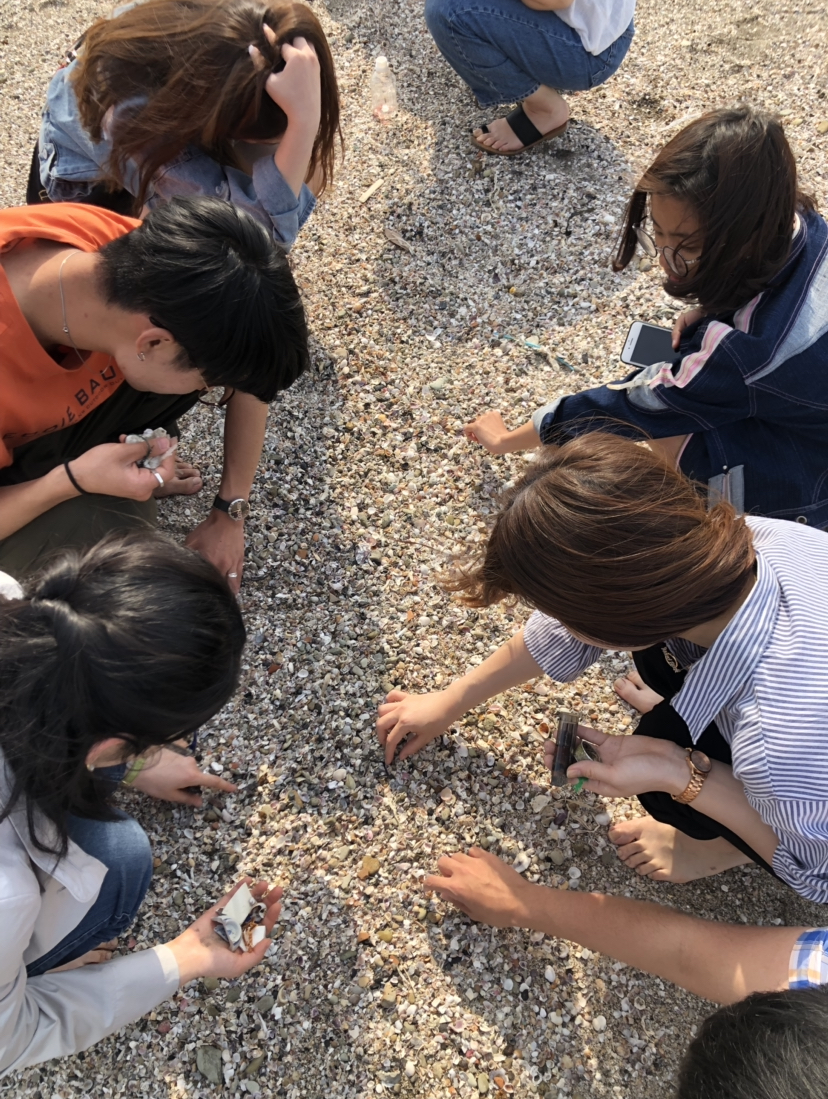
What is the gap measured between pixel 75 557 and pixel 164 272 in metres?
0.61

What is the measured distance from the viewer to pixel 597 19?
2705 mm

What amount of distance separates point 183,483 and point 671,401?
1390 millimetres

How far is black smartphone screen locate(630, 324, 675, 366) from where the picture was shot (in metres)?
2.54

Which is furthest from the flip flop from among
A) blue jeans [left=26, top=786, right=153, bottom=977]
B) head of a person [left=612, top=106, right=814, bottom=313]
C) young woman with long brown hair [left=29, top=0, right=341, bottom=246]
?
blue jeans [left=26, top=786, right=153, bottom=977]

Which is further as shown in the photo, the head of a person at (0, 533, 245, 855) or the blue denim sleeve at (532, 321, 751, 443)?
the blue denim sleeve at (532, 321, 751, 443)

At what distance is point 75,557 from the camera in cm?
113

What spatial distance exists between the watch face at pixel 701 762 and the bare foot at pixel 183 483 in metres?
1.56

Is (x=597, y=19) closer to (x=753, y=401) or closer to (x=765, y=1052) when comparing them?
(x=753, y=401)

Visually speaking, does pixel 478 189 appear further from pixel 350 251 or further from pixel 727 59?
pixel 727 59

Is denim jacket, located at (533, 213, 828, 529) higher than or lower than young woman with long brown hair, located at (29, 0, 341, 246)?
lower

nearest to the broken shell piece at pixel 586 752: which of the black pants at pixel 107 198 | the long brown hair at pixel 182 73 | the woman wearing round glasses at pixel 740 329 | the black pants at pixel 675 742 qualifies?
the black pants at pixel 675 742

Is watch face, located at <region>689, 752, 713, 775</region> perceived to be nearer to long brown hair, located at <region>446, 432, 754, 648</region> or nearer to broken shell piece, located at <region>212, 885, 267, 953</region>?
long brown hair, located at <region>446, 432, 754, 648</region>

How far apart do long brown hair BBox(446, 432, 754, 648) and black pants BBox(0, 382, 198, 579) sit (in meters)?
0.90

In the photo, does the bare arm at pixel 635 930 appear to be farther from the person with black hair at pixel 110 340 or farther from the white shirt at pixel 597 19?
the white shirt at pixel 597 19
